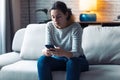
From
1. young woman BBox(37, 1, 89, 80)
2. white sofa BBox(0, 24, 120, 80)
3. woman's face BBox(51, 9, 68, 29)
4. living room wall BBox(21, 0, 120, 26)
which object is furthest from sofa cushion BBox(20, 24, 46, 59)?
living room wall BBox(21, 0, 120, 26)

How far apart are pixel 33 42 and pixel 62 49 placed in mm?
644

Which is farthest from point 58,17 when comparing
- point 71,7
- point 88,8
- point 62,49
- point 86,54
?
point 71,7

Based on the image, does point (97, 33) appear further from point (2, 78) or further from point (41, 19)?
point (41, 19)

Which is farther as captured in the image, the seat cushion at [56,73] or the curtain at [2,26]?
the curtain at [2,26]

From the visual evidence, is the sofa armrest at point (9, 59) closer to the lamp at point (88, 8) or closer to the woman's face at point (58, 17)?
the woman's face at point (58, 17)

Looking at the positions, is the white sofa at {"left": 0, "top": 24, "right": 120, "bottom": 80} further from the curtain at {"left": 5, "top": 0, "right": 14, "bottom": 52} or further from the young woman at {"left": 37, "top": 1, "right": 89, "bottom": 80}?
the curtain at {"left": 5, "top": 0, "right": 14, "bottom": 52}

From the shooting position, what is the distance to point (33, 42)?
2.91 meters

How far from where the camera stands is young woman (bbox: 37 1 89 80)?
7.42ft

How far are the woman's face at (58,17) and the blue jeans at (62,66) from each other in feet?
1.02

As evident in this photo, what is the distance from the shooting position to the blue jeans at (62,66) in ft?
7.29

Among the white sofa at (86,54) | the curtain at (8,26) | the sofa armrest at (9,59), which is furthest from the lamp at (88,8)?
the sofa armrest at (9,59)

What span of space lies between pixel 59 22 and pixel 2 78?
738 mm

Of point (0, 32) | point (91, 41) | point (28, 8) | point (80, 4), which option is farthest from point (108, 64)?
point (28, 8)

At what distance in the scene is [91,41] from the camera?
2.72 meters
